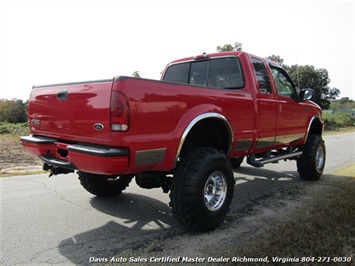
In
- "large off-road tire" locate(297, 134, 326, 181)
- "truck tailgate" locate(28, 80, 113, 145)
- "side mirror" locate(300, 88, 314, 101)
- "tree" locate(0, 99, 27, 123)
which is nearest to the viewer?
"truck tailgate" locate(28, 80, 113, 145)

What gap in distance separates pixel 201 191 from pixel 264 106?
1996 mm

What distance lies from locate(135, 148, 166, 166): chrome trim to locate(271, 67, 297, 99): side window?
9.82ft

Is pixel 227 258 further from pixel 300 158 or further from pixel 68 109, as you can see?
pixel 300 158

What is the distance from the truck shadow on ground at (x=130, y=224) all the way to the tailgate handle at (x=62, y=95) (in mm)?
1524

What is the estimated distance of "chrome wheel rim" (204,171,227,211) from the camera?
3557mm

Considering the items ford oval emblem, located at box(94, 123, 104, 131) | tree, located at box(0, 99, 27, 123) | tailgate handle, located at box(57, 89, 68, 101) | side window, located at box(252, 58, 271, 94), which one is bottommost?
tree, located at box(0, 99, 27, 123)

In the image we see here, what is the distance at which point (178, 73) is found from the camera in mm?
5293

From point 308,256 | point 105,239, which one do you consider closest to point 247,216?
point 308,256

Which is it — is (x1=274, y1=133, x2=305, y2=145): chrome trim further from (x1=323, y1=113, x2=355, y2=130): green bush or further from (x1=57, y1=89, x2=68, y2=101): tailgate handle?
(x1=323, y1=113, x2=355, y2=130): green bush

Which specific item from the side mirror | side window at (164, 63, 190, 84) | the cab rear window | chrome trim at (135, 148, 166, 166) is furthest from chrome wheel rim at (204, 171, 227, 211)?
the side mirror

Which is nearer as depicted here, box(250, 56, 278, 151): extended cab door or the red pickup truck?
the red pickup truck

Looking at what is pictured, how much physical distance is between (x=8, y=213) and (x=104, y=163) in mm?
2164

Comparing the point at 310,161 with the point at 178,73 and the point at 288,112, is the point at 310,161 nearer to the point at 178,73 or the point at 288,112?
the point at 288,112

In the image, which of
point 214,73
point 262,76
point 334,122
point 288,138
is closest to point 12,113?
point 334,122
